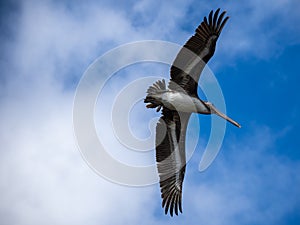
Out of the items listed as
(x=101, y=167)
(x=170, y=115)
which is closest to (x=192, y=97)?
(x=170, y=115)

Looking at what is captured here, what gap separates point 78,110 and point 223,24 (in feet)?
21.4

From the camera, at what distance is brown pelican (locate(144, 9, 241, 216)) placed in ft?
77.3

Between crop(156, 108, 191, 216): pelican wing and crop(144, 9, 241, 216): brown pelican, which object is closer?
crop(144, 9, 241, 216): brown pelican

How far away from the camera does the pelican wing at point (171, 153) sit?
24906 millimetres

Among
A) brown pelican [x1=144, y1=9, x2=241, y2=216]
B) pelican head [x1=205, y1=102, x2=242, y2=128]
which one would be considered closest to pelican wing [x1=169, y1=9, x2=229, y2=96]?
brown pelican [x1=144, y1=9, x2=241, y2=216]

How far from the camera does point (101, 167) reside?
80.7ft

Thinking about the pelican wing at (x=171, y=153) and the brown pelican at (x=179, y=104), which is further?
the pelican wing at (x=171, y=153)

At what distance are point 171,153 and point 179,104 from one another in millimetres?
2182

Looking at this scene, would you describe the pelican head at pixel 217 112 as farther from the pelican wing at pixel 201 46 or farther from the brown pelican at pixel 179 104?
the pelican wing at pixel 201 46

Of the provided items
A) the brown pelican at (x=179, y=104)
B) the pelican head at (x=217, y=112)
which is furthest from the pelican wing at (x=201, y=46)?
the pelican head at (x=217, y=112)

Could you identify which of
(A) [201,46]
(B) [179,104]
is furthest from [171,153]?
(A) [201,46]

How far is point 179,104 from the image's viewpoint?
80.3 ft

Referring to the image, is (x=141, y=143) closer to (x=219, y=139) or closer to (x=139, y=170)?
(x=139, y=170)

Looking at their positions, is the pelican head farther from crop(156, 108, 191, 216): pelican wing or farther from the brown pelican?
crop(156, 108, 191, 216): pelican wing
